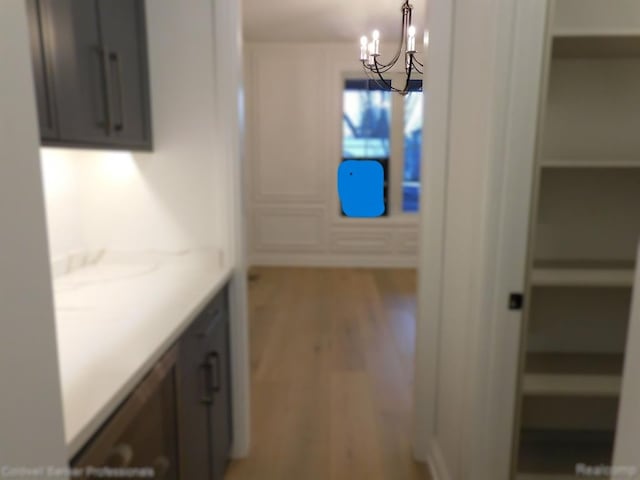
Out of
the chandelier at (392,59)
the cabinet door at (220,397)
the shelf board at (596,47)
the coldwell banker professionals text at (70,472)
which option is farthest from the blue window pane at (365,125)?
the coldwell banker professionals text at (70,472)

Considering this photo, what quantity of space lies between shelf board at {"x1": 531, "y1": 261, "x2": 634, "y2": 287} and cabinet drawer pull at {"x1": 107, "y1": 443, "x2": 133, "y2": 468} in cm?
135

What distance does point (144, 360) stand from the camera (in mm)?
1041

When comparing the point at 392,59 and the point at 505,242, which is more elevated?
the point at 392,59

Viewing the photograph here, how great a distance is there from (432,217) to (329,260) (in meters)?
3.88

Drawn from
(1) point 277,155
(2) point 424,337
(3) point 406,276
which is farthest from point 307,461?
(1) point 277,155

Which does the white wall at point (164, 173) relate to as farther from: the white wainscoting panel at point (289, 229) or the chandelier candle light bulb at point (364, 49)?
the white wainscoting panel at point (289, 229)

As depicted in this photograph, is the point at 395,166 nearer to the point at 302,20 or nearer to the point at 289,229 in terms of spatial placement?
the point at 289,229

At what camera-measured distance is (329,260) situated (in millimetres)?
5762

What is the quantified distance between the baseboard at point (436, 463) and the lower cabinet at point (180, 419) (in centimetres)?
91

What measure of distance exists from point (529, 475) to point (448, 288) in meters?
0.76

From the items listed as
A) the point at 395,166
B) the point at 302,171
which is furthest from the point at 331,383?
the point at 302,171

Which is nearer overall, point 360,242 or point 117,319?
point 117,319

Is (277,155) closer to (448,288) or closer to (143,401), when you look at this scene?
(448,288)

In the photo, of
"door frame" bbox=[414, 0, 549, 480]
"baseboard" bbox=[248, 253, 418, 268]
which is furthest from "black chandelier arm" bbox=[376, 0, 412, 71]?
"baseboard" bbox=[248, 253, 418, 268]
